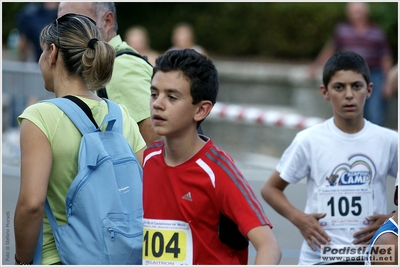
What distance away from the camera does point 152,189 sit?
3.36 metres

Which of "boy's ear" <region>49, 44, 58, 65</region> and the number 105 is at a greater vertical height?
"boy's ear" <region>49, 44, 58, 65</region>

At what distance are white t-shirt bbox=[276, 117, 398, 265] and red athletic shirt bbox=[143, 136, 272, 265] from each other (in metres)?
1.65

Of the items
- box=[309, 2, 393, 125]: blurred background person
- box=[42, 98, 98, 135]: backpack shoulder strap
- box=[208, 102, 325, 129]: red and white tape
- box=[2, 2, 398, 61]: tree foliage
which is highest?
box=[2, 2, 398, 61]: tree foliage

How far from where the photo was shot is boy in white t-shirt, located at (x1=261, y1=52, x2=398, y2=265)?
4.75m

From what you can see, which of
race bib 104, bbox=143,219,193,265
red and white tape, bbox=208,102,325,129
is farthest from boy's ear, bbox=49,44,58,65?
red and white tape, bbox=208,102,325,129

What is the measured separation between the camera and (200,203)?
3201 millimetres

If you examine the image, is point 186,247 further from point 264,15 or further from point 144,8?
point 144,8

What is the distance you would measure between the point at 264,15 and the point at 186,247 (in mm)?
13472

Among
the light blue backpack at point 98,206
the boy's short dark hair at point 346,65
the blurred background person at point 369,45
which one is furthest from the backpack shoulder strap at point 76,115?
the blurred background person at point 369,45

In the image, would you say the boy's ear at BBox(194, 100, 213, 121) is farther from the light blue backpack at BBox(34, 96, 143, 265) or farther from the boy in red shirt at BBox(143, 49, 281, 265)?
the light blue backpack at BBox(34, 96, 143, 265)

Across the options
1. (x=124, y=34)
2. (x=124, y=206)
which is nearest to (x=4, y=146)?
(x=124, y=34)

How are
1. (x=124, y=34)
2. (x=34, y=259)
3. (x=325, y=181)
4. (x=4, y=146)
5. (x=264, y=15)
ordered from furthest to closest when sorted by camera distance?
(x=124, y=34)
(x=264, y=15)
(x=4, y=146)
(x=325, y=181)
(x=34, y=259)

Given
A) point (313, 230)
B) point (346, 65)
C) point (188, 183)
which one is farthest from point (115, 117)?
point (346, 65)

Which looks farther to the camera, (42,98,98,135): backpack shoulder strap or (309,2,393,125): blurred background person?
(309,2,393,125): blurred background person
